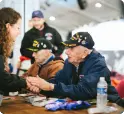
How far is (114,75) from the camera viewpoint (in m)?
5.07

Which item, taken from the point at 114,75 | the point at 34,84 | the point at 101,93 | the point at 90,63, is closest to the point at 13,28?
the point at 34,84

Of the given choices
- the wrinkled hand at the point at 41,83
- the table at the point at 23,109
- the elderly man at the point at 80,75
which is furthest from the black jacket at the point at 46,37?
the table at the point at 23,109

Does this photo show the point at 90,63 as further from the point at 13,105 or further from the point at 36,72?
the point at 36,72

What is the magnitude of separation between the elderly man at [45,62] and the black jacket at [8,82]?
0.71 meters

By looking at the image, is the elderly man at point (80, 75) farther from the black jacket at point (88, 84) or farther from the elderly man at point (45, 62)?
the elderly man at point (45, 62)

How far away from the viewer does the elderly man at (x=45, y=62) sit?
10.0 feet

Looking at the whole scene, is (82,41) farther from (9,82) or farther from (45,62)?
(45,62)

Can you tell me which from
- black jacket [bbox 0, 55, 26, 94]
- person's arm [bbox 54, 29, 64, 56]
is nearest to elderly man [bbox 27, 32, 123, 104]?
black jacket [bbox 0, 55, 26, 94]

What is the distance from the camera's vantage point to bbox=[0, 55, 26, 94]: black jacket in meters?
2.09

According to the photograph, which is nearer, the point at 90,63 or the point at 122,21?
the point at 90,63

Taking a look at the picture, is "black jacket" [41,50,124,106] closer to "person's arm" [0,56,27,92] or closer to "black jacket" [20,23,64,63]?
"person's arm" [0,56,27,92]

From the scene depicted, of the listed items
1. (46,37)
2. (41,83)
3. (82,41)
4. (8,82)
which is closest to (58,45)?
(46,37)

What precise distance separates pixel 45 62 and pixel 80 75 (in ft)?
3.00

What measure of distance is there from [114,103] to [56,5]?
377cm
